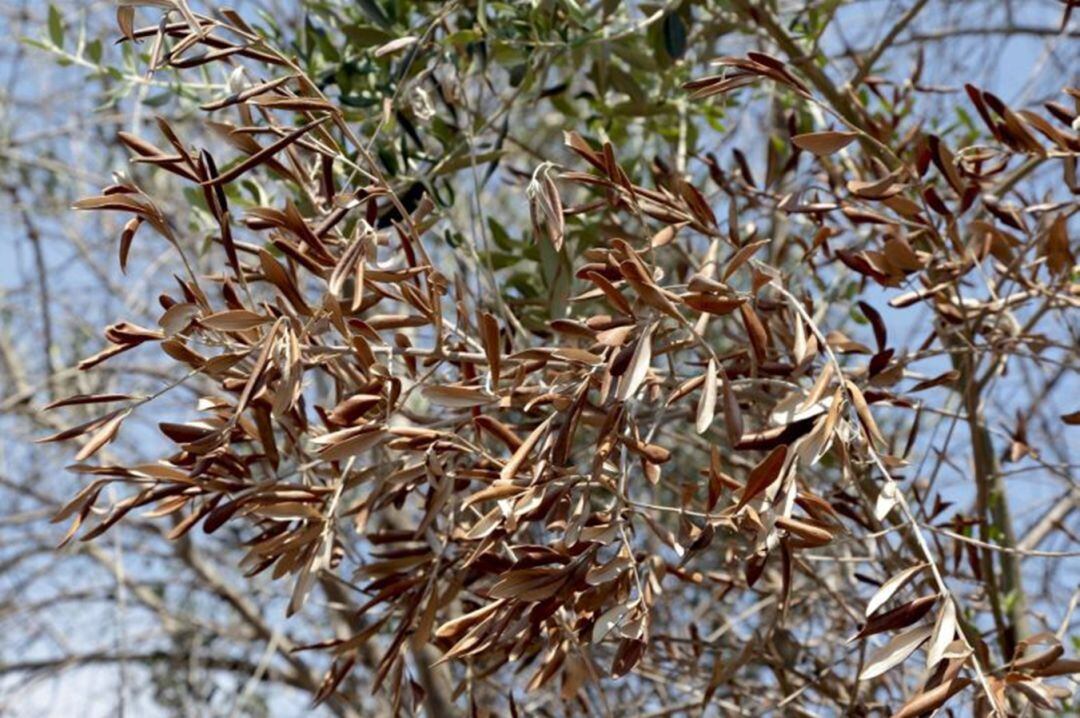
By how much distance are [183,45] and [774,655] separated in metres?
0.93

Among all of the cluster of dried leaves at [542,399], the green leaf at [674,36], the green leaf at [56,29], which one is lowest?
the cluster of dried leaves at [542,399]

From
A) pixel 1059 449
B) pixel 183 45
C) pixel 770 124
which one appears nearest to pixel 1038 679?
pixel 183 45

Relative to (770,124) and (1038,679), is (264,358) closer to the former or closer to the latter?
(1038,679)

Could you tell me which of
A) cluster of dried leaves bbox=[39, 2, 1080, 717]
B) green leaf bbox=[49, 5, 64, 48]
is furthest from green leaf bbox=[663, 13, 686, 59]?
green leaf bbox=[49, 5, 64, 48]

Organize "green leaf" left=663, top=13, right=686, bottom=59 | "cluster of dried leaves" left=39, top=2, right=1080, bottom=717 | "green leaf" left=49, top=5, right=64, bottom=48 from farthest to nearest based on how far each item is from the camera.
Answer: "green leaf" left=49, top=5, right=64, bottom=48 < "green leaf" left=663, top=13, right=686, bottom=59 < "cluster of dried leaves" left=39, top=2, right=1080, bottom=717

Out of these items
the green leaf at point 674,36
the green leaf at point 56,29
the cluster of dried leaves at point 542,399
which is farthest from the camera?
the green leaf at point 56,29

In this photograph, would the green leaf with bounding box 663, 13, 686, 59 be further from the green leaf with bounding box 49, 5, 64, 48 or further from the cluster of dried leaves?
the green leaf with bounding box 49, 5, 64, 48

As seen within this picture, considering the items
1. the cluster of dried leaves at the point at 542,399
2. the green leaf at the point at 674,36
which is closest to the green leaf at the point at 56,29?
the cluster of dried leaves at the point at 542,399

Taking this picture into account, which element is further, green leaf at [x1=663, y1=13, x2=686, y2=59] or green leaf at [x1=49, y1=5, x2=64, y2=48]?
green leaf at [x1=49, y1=5, x2=64, y2=48]

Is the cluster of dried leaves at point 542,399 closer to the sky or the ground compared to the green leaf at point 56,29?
closer to the ground

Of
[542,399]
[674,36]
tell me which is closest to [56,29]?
[674,36]

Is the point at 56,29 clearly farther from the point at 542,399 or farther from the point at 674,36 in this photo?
the point at 542,399

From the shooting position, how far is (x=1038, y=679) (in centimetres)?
101

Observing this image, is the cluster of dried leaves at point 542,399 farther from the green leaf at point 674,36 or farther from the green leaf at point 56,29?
the green leaf at point 56,29
